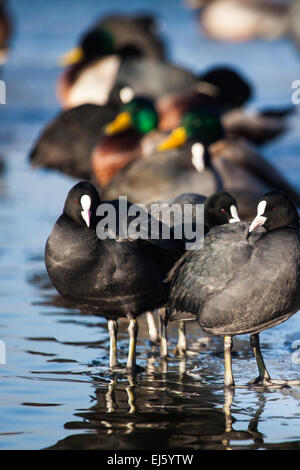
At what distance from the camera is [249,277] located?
5707 mm

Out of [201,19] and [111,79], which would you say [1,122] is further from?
[201,19]

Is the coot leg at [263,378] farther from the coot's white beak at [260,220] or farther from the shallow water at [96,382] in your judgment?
the coot's white beak at [260,220]

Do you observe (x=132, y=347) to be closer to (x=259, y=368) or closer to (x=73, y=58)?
(x=259, y=368)

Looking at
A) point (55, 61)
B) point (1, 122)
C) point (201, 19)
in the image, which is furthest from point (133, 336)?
point (201, 19)

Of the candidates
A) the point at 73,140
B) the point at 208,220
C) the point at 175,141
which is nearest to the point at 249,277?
the point at 208,220

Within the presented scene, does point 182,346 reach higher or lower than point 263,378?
higher

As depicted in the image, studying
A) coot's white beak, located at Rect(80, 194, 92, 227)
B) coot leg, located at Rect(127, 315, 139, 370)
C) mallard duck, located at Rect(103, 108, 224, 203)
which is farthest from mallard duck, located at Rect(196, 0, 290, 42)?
coot's white beak, located at Rect(80, 194, 92, 227)

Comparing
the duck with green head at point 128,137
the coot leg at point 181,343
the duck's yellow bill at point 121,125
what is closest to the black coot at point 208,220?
the coot leg at point 181,343

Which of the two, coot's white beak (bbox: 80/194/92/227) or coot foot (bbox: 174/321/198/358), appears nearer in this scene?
coot's white beak (bbox: 80/194/92/227)

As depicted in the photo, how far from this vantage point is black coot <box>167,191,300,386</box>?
18.6 ft

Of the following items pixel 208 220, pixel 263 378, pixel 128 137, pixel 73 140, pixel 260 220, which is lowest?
pixel 263 378

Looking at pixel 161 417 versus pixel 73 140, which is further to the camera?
pixel 73 140

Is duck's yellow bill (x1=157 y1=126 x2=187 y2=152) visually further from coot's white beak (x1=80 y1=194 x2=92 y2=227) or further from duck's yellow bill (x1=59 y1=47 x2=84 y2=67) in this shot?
duck's yellow bill (x1=59 y1=47 x2=84 y2=67)

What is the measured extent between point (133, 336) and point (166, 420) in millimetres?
1151
